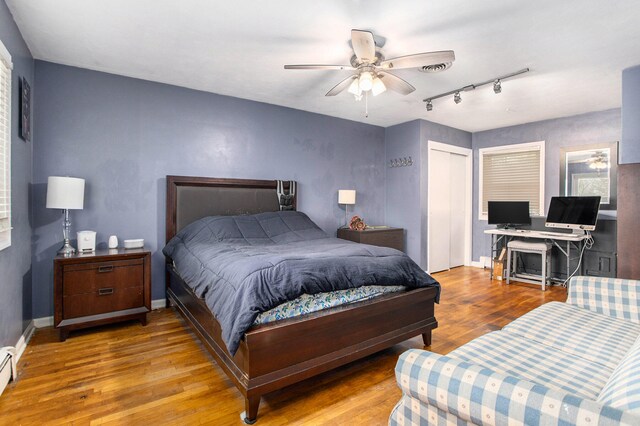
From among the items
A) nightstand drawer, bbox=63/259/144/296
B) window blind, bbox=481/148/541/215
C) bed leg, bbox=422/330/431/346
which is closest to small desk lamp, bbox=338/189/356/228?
bed leg, bbox=422/330/431/346

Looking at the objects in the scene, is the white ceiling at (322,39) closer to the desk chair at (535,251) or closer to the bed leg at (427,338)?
the desk chair at (535,251)

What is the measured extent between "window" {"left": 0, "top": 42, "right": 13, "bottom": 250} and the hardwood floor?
936 mm

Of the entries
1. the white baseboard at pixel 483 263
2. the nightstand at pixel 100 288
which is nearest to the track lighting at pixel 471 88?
the white baseboard at pixel 483 263

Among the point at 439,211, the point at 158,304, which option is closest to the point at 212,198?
the point at 158,304

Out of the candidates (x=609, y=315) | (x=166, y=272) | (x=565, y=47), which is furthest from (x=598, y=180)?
(x=166, y=272)

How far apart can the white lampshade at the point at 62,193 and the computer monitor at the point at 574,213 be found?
5696 millimetres

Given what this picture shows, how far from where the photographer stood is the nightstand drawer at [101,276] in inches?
106

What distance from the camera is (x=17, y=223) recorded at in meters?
2.45

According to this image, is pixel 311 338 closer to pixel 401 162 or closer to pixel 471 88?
pixel 471 88

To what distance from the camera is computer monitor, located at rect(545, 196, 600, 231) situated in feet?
13.9

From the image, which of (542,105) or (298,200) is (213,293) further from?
(542,105)

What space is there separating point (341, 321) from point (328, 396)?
1.46 ft

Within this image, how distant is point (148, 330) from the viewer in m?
2.92

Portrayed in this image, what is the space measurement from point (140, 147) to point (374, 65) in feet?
8.32
